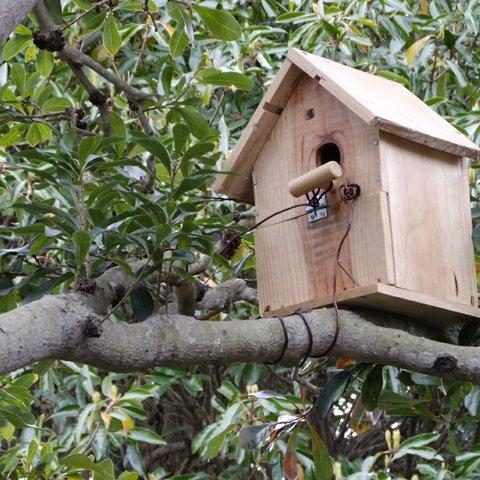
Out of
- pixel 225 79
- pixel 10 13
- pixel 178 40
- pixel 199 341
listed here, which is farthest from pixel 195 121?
pixel 10 13

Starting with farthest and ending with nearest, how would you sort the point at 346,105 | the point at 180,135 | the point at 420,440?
the point at 420,440, the point at 346,105, the point at 180,135

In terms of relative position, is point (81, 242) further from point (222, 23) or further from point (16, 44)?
point (16, 44)

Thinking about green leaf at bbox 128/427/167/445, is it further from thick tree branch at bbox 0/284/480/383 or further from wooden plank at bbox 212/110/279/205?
thick tree branch at bbox 0/284/480/383

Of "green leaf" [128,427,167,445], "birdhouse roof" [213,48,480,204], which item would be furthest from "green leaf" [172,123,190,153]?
"green leaf" [128,427,167,445]

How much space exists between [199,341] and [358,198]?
617 mm

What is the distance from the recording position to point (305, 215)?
7.98 ft

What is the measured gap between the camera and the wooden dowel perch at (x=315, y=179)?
2240 mm

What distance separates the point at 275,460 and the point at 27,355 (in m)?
2.33

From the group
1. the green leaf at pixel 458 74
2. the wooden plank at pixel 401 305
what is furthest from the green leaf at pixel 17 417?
the green leaf at pixel 458 74

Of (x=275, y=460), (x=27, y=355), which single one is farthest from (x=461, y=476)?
(x=27, y=355)

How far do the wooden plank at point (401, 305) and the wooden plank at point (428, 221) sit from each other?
0.02 m

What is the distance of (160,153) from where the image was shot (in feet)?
6.86

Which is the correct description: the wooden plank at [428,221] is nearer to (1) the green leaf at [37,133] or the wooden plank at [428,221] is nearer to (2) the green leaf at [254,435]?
(2) the green leaf at [254,435]

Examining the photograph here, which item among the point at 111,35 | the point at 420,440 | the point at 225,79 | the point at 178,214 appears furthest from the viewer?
the point at 420,440
